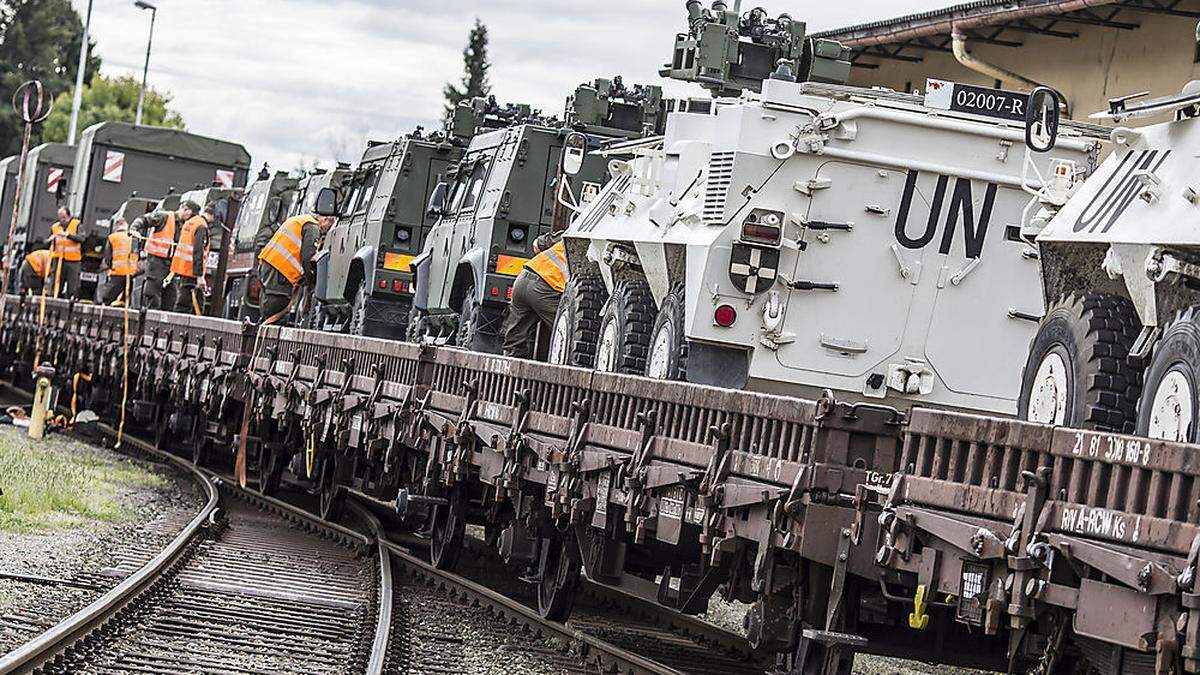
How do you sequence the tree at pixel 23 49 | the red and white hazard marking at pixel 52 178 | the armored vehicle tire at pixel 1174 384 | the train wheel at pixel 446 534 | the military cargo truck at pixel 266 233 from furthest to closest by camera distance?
the tree at pixel 23 49 < the red and white hazard marking at pixel 52 178 < the military cargo truck at pixel 266 233 < the train wheel at pixel 446 534 < the armored vehicle tire at pixel 1174 384

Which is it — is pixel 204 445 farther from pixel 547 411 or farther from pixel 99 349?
pixel 547 411

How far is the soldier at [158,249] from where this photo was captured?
29.6m

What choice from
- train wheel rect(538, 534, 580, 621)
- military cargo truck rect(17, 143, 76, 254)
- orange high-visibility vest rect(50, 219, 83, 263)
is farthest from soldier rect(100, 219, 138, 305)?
train wheel rect(538, 534, 580, 621)

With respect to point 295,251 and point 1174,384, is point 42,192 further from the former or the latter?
point 1174,384

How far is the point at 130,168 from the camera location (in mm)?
36750

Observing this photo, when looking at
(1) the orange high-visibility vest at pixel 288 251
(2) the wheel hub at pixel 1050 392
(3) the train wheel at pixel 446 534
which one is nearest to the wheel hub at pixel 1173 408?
(2) the wheel hub at pixel 1050 392

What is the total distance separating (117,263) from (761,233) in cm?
1824

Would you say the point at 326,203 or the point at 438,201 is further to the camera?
the point at 326,203

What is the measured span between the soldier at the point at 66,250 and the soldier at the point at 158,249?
228 cm

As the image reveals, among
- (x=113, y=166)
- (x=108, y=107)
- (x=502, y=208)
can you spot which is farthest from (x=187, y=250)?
(x=108, y=107)

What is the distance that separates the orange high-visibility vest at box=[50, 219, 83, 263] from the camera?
33719 mm

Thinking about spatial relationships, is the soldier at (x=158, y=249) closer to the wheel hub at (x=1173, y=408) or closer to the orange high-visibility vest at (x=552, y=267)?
the orange high-visibility vest at (x=552, y=267)

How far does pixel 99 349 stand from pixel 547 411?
15.5 metres

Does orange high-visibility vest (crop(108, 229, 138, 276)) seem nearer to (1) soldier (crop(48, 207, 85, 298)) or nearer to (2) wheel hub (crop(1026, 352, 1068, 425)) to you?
(1) soldier (crop(48, 207, 85, 298))
